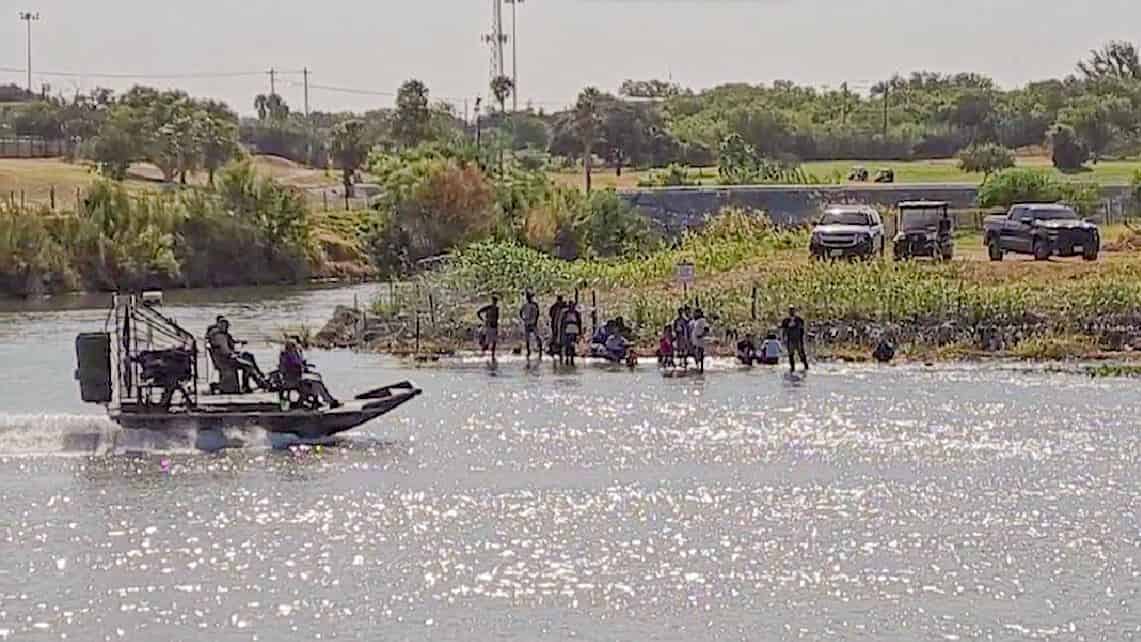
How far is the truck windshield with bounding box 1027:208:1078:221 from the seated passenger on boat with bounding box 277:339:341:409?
31279mm

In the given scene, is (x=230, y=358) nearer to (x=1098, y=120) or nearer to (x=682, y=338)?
(x=682, y=338)

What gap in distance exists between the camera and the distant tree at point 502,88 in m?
148

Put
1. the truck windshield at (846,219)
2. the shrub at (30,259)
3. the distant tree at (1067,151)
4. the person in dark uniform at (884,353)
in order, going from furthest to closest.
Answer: the distant tree at (1067,151) → the shrub at (30,259) → the truck windshield at (846,219) → the person in dark uniform at (884,353)

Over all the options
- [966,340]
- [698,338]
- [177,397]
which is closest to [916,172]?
[966,340]

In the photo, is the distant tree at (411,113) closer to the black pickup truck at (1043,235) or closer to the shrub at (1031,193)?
the shrub at (1031,193)

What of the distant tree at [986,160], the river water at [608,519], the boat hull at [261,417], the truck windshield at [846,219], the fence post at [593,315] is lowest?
the river water at [608,519]

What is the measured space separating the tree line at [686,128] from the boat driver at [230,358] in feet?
268

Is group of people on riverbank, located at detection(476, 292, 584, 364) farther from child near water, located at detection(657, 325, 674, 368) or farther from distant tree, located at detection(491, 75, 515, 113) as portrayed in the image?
distant tree, located at detection(491, 75, 515, 113)

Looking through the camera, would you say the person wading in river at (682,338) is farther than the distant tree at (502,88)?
No

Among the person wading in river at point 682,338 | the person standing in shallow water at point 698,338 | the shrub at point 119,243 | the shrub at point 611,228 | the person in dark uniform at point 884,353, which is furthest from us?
the shrub at point 611,228

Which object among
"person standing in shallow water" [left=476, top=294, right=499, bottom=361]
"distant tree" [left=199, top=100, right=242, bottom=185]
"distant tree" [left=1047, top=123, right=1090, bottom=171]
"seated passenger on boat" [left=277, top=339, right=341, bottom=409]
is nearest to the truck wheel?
"person standing in shallow water" [left=476, top=294, right=499, bottom=361]

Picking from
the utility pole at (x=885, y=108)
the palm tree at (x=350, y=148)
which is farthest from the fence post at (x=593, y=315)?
the utility pole at (x=885, y=108)

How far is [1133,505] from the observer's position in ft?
93.4

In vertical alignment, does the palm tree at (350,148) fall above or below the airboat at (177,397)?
above
